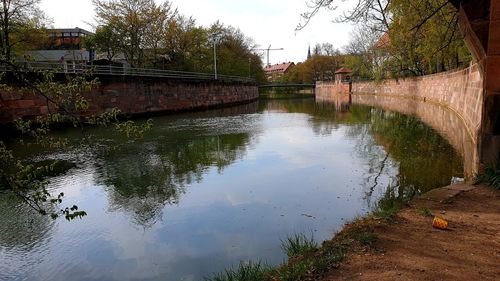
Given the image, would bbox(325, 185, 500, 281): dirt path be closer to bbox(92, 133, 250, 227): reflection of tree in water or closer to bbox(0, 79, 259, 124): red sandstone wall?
bbox(92, 133, 250, 227): reflection of tree in water

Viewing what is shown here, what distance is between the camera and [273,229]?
6812mm

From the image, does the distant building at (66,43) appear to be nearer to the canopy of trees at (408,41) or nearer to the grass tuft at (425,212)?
the canopy of trees at (408,41)

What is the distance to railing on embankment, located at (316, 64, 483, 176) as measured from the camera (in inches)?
490

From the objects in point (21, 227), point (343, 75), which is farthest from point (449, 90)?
point (343, 75)

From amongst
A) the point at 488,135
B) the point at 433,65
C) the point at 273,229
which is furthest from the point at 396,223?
the point at 433,65

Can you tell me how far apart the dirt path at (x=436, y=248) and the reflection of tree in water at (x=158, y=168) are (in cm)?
428

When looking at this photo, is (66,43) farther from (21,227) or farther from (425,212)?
(425,212)

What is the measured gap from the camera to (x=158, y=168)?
12.0 meters

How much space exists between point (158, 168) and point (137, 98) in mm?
18869

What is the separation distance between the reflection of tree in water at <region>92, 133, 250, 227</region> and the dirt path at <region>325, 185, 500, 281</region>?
428cm

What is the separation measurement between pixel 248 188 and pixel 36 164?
22.7 ft

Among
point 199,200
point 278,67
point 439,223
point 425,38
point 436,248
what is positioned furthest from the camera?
point 278,67

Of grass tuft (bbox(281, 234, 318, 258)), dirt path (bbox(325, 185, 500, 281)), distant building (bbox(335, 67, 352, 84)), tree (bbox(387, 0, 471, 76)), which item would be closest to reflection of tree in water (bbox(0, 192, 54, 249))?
grass tuft (bbox(281, 234, 318, 258))

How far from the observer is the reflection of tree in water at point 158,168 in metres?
8.75
